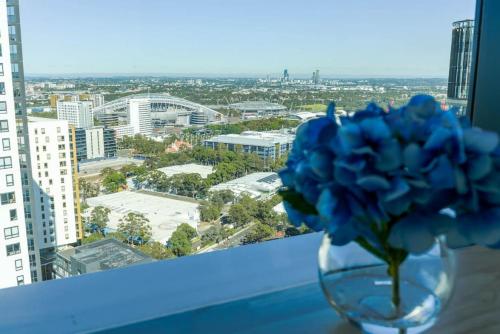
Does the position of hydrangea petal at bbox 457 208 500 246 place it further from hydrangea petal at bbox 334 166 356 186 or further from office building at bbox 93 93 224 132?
office building at bbox 93 93 224 132

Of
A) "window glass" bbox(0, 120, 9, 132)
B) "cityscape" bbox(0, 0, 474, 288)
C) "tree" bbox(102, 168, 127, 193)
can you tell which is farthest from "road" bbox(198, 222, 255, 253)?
"window glass" bbox(0, 120, 9, 132)

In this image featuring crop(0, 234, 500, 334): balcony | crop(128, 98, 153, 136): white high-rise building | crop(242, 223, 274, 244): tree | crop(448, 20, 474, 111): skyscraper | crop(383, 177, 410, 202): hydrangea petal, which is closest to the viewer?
crop(383, 177, 410, 202): hydrangea petal

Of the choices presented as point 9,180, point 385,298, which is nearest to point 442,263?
point 385,298

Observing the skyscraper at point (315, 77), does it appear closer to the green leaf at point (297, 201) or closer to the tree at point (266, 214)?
the tree at point (266, 214)

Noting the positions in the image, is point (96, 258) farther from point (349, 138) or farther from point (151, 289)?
point (349, 138)

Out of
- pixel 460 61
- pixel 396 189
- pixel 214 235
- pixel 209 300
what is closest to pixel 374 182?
pixel 396 189

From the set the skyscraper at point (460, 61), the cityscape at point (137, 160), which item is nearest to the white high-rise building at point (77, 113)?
the cityscape at point (137, 160)

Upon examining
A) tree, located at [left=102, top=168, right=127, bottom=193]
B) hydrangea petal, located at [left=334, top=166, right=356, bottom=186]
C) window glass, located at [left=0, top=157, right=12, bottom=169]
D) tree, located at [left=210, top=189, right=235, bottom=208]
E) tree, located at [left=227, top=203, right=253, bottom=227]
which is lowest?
tree, located at [left=227, top=203, right=253, bottom=227]
